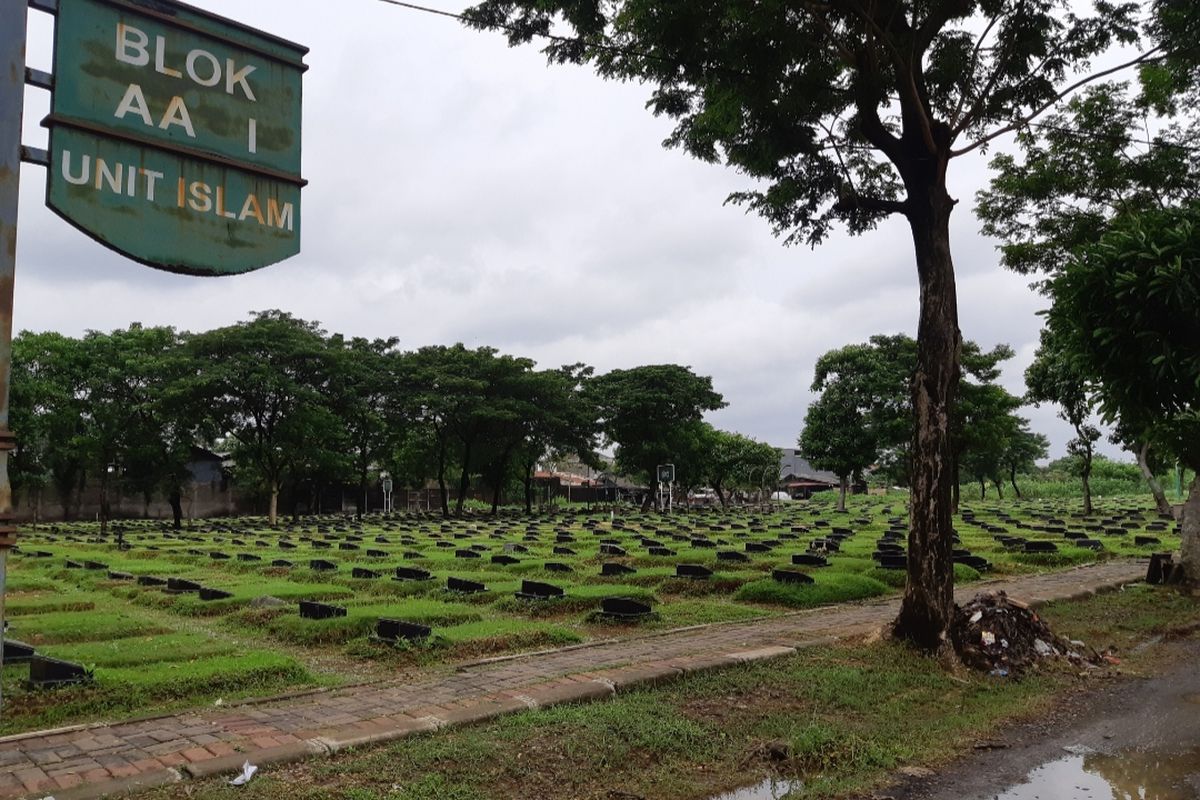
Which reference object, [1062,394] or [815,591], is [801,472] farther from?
[815,591]

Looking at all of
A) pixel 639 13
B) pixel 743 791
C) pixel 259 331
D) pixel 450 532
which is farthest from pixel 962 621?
pixel 259 331

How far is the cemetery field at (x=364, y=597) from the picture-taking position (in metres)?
7.65

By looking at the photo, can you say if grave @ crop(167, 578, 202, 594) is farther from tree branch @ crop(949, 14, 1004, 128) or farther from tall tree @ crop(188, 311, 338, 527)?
tall tree @ crop(188, 311, 338, 527)

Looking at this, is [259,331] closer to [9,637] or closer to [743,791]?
[9,637]

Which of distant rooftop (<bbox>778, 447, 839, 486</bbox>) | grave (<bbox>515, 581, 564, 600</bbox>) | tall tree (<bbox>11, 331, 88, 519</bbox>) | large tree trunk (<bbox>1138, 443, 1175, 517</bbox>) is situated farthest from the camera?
distant rooftop (<bbox>778, 447, 839, 486</bbox>)

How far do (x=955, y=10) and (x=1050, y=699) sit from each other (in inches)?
284

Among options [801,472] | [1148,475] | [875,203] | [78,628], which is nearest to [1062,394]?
[1148,475]

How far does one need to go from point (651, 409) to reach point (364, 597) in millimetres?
32096

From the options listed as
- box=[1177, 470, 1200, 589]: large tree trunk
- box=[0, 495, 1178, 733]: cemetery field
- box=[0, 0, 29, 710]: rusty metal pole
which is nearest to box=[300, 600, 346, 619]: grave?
box=[0, 495, 1178, 733]: cemetery field

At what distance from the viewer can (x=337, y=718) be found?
244 inches

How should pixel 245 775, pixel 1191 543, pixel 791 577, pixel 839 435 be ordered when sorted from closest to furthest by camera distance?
1. pixel 245 775
2. pixel 791 577
3. pixel 1191 543
4. pixel 839 435

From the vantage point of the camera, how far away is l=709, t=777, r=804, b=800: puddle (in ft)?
16.3

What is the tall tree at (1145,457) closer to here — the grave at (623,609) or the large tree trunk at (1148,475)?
the large tree trunk at (1148,475)

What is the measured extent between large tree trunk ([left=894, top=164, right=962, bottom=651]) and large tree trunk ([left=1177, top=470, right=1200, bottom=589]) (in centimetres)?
797
